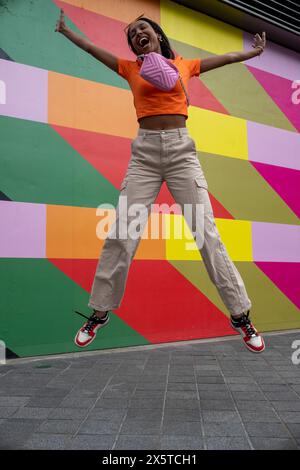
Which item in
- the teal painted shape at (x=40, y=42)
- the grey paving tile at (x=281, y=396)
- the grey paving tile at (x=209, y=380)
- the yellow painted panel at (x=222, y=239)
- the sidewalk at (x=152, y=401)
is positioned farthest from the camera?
the yellow painted panel at (x=222, y=239)

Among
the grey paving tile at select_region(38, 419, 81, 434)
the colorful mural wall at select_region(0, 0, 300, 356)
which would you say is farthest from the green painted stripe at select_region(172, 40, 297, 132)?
the grey paving tile at select_region(38, 419, 81, 434)

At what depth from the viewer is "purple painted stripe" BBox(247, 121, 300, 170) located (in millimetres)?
5516

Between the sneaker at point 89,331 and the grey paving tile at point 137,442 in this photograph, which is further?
the sneaker at point 89,331

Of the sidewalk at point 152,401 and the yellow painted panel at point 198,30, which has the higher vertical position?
the yellow painted panel at point 198,30

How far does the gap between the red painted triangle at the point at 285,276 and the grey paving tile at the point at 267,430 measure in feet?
10.8

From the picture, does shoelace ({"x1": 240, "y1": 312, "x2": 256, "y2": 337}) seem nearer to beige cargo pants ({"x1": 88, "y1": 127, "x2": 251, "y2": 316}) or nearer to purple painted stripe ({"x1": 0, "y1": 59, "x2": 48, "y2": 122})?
beige cargo pants ({"x1": 88, "y1": 127, "x2": 251, "y2": 316})

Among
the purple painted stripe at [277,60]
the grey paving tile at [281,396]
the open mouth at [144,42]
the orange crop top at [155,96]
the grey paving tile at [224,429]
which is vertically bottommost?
the grey paving tile at [281,396]

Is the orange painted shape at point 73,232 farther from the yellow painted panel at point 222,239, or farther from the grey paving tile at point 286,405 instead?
the grey paving tile at point 286,405

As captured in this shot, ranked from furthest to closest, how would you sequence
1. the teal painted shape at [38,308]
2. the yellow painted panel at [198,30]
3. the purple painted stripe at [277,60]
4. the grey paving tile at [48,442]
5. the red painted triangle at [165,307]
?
the purple painted stripe at [277,60] < the yellow painted panel at [198,30] < the red painted triangle at [165,307] < the teal painted shape at [38,308] < the grey paving tile at [48,442]

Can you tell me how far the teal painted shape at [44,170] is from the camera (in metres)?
3.96

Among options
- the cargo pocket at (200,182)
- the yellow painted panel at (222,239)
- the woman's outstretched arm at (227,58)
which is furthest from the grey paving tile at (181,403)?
the yellow painted panel at (222,239)

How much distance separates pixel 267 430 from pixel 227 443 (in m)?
0.29

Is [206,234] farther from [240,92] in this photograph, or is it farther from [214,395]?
[240,92]
